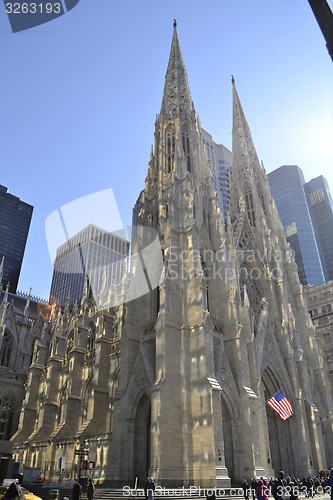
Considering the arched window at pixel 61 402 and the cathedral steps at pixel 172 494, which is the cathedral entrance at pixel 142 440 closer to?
the cathedral steps at pixel 172 494

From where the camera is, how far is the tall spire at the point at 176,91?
41.3m

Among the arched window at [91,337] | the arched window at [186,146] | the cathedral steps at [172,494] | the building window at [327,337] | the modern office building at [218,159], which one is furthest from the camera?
the modern office building at [218,159]

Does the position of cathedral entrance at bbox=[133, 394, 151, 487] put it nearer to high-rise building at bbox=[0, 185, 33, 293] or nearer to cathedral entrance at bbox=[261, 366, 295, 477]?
cathedral entrance at bbox=[261, 366, 295, 477]

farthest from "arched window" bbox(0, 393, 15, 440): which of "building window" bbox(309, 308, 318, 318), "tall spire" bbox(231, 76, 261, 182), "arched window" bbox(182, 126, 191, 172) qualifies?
"tall spire" bbox(231, 76, 261, 182)

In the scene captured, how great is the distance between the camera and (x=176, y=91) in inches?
1693

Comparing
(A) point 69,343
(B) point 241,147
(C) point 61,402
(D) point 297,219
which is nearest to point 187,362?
(C) point 61,402

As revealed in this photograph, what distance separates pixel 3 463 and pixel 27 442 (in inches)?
830

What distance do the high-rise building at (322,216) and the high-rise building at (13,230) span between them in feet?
320

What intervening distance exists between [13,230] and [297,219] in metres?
97.5

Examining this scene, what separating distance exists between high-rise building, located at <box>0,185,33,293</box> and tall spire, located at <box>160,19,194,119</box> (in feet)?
330

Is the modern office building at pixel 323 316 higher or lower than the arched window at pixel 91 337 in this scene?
higher

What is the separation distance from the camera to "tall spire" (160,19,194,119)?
41331mm

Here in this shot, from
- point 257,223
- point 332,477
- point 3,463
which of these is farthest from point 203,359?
point 257,223

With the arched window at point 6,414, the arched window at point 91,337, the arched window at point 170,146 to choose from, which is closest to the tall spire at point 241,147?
the arched window at point 170,146
